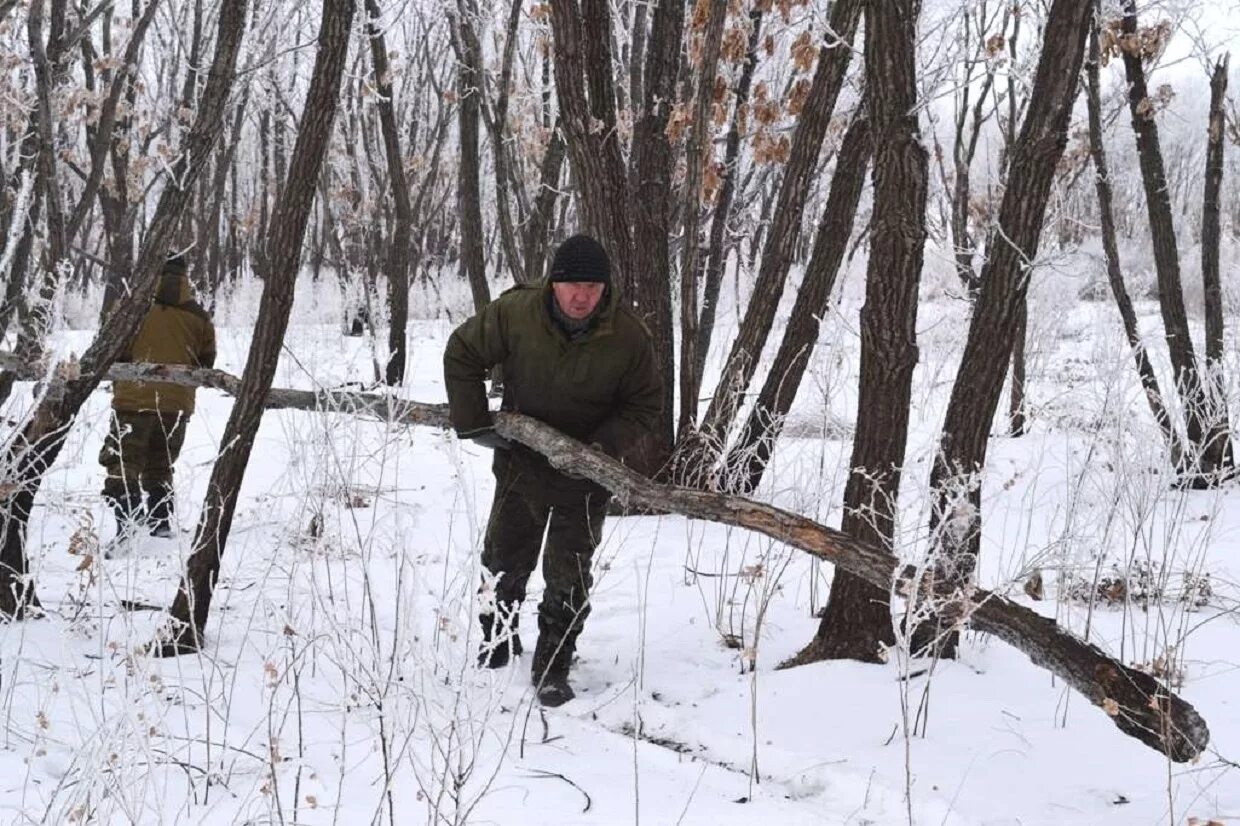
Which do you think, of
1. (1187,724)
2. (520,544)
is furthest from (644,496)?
(1187,724)

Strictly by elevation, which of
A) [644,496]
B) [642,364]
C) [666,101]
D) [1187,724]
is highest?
[666,101]

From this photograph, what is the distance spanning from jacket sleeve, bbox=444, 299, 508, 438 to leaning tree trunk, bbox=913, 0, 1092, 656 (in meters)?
1.59

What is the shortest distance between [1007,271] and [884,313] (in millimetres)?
468

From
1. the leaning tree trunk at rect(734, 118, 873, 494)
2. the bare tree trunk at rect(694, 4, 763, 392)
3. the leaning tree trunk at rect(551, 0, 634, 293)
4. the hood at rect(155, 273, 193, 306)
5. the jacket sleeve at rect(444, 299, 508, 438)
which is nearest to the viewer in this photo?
the jacket sleeve at rect(444, 299, 508, 438)

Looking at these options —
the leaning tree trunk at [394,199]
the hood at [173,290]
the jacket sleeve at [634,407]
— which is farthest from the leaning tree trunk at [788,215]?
the leaning tree trunk at [394,199]

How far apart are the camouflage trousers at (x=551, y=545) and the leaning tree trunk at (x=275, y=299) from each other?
0.98m

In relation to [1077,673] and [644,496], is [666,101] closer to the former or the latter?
[644,496]

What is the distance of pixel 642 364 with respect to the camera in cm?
368

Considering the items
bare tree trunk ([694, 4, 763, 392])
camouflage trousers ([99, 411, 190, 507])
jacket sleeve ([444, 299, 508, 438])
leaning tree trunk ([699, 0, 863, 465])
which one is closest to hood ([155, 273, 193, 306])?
camouflage trousers ([99, 411, 190, 507])

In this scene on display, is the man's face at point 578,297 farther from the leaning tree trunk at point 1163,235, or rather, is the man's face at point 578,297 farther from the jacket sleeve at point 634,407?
the leaning tree trunk at point 1163,235

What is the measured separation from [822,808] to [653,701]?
92 centimetres

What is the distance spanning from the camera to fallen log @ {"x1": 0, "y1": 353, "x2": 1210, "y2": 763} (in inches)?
92.6

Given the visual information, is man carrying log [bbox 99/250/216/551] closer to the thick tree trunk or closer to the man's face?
the thick tree trunk

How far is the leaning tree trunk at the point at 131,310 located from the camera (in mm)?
3787
